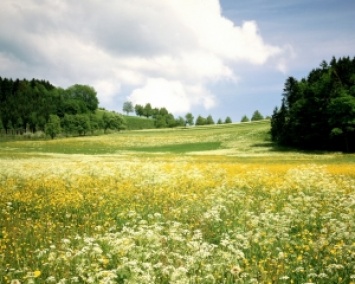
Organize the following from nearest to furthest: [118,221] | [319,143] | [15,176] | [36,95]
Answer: [118,221] → [15,176] → [319,143] → [36,95]

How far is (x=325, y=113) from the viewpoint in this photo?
57781mm

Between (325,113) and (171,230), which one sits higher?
(325,113)

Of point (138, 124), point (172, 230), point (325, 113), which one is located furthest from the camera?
point (138, 124)

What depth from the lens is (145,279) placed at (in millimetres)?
5340

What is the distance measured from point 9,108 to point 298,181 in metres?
146

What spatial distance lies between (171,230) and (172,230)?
0.08 m

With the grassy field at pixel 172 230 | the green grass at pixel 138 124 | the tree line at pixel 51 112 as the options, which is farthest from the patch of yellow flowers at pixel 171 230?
the green grass at pixel 138 124

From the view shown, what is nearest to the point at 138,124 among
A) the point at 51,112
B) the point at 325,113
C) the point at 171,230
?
the point at 51,112

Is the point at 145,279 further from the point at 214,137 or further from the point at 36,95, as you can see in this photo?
the point at 36,95

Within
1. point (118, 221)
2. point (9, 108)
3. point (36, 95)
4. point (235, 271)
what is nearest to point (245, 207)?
point (118, 221)

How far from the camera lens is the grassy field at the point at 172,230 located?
6.43m

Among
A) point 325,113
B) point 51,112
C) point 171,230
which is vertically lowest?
point 171,230

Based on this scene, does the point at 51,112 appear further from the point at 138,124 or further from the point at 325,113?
the point at 325,113

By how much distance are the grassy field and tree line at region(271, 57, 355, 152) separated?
114 feet
